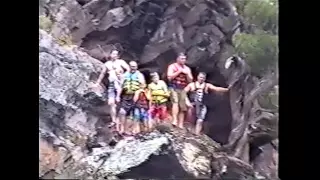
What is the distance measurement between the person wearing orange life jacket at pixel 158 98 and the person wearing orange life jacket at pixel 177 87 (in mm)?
21

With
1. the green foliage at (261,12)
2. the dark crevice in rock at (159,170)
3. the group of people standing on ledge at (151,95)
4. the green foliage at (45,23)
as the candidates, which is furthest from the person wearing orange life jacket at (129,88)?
the green foliage at (261,12)

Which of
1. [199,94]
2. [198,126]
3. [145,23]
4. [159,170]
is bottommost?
[159,170]

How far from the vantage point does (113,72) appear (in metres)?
1.67

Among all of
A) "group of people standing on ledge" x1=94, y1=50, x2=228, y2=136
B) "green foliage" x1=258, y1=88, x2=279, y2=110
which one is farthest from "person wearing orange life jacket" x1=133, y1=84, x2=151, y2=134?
"green foliage" x1=258, y1=88, x2=279, y2=110

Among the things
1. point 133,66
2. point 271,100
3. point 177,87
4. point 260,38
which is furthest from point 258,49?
point 133,66

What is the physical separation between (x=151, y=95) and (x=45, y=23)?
40cm

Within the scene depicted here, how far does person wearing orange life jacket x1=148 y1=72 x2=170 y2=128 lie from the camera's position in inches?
66.2

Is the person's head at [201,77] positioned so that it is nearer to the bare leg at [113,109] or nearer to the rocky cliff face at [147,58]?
the rocky cliff face at [147,58]

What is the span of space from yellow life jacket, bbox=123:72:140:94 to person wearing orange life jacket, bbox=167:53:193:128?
0.10m

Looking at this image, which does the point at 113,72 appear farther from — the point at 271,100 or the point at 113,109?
the point at 271,100

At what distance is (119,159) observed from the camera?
5.45 feet

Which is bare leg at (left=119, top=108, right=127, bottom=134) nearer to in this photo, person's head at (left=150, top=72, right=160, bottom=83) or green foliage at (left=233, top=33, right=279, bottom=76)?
person's head at (left=150, top=72, right=160, bottom=83)

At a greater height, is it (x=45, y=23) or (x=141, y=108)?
(x=45, y=23)
